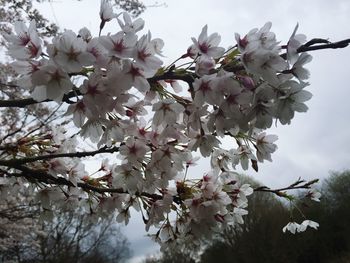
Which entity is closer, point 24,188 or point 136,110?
point 136,110

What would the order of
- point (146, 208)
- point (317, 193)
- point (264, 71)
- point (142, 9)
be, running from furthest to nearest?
1. point (142, 9)
2. point (317, 193)
3. point (146, 208)
4. point (264, 71)

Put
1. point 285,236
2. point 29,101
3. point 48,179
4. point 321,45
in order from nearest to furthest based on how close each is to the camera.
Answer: point 321,45 < point 29,101 < point 48,179 < point 285,236

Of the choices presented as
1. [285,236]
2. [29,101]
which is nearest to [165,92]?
[29,101]

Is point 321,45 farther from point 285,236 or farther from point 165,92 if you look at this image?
point 285,236

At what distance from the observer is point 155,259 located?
35031 millimetres

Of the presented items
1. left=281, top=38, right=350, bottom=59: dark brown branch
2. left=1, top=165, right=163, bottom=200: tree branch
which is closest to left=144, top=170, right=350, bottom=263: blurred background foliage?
left=1, top=165, right=163, bottom=200: tree branch

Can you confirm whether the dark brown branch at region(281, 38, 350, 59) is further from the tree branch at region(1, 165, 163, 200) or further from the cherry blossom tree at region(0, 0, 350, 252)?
the tree branch at region(1, 165, 163, 200)

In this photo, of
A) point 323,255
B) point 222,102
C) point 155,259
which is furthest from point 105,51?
point 155,259

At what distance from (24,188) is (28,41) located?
4.94ft

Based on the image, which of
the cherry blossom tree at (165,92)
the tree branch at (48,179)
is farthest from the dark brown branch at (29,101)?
the tree branch at (48,179)

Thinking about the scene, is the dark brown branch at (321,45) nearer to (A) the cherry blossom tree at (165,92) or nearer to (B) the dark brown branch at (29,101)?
(A) the cherry blossom tree at (165,92)

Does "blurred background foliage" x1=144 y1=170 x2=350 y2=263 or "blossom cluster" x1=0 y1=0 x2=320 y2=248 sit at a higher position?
"blurred background foliage" x1=144 y1=170 x2=350 y2=263

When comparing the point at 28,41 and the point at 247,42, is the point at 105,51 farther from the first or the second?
the point at 247,42

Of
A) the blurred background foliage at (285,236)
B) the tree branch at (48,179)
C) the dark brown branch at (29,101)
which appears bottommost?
the dark brown branch at (29,101)
